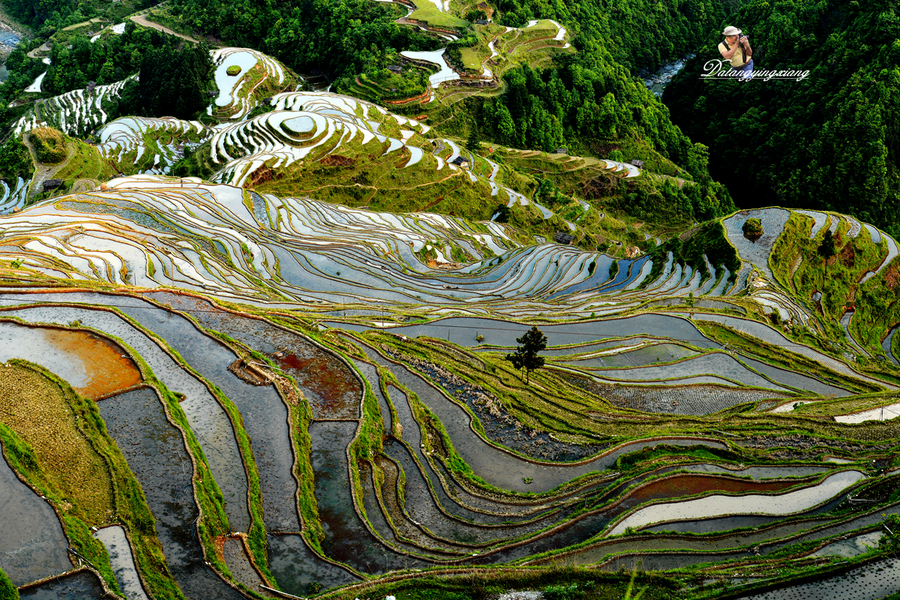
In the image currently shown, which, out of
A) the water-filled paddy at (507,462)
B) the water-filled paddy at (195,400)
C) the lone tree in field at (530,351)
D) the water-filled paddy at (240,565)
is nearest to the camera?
the water-filled paddy at (240,565)

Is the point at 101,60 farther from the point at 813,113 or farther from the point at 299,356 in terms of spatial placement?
the point at 813,113

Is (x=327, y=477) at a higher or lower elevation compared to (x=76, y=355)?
lower

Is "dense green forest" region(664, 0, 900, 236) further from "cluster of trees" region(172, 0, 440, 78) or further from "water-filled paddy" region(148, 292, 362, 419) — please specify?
"water-filled paddy" region(148, 292, 362, 419)

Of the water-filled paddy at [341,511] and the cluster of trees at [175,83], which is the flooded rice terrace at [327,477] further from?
the cluster of trees at [175,83]

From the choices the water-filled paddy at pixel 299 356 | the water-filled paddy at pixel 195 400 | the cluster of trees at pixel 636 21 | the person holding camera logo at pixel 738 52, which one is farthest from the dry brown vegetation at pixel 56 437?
the person holding camera logo at pixel 738 52

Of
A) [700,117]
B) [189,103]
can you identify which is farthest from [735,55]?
[189,103]

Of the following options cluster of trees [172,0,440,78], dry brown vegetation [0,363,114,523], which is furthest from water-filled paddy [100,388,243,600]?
cluster of trees [172,0,440,78]

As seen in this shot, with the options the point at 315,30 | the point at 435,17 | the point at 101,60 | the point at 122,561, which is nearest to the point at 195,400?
the point at 122,561
